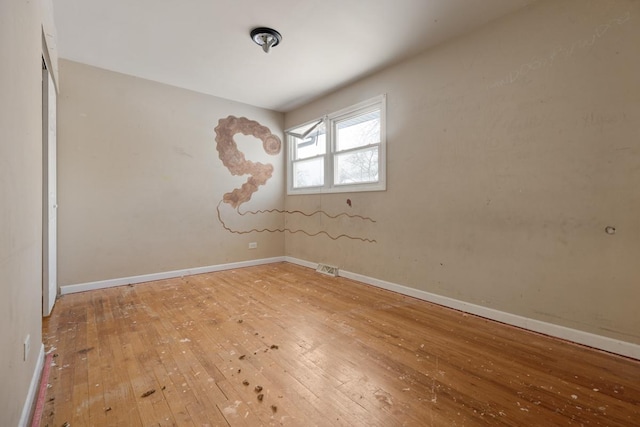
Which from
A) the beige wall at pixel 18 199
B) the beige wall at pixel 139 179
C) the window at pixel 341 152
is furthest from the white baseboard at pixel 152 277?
the beige wall at pixel 18 199

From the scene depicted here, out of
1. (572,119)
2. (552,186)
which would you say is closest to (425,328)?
(552,186)

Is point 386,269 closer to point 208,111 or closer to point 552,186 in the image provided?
point 552,186

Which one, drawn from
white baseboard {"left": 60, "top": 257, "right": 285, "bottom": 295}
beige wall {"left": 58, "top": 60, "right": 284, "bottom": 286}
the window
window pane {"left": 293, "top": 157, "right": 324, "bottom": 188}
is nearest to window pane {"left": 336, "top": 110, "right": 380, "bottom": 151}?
the window

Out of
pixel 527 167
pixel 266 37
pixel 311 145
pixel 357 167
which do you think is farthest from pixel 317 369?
pixel 311 145

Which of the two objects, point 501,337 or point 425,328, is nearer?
point 501,337

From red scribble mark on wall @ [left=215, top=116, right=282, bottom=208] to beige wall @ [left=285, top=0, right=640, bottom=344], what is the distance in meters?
2.27

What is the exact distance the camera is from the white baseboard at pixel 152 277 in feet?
Result: 10.7

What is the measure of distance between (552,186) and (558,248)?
49 centimetres

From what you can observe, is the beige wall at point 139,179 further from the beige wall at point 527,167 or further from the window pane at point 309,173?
the beige wall at point 527,167

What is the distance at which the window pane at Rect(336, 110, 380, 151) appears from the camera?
3.62 metres

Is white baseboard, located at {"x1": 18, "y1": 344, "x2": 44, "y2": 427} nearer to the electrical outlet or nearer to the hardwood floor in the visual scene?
the hardwood floor

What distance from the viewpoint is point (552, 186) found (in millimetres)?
2207

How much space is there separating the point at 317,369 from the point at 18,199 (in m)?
1.77

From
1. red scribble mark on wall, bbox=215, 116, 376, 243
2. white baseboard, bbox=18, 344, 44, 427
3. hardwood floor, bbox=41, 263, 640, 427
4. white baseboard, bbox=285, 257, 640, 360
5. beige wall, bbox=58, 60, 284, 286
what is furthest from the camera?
red scribble mark on wall, bbox=215, 116, 376, 243
